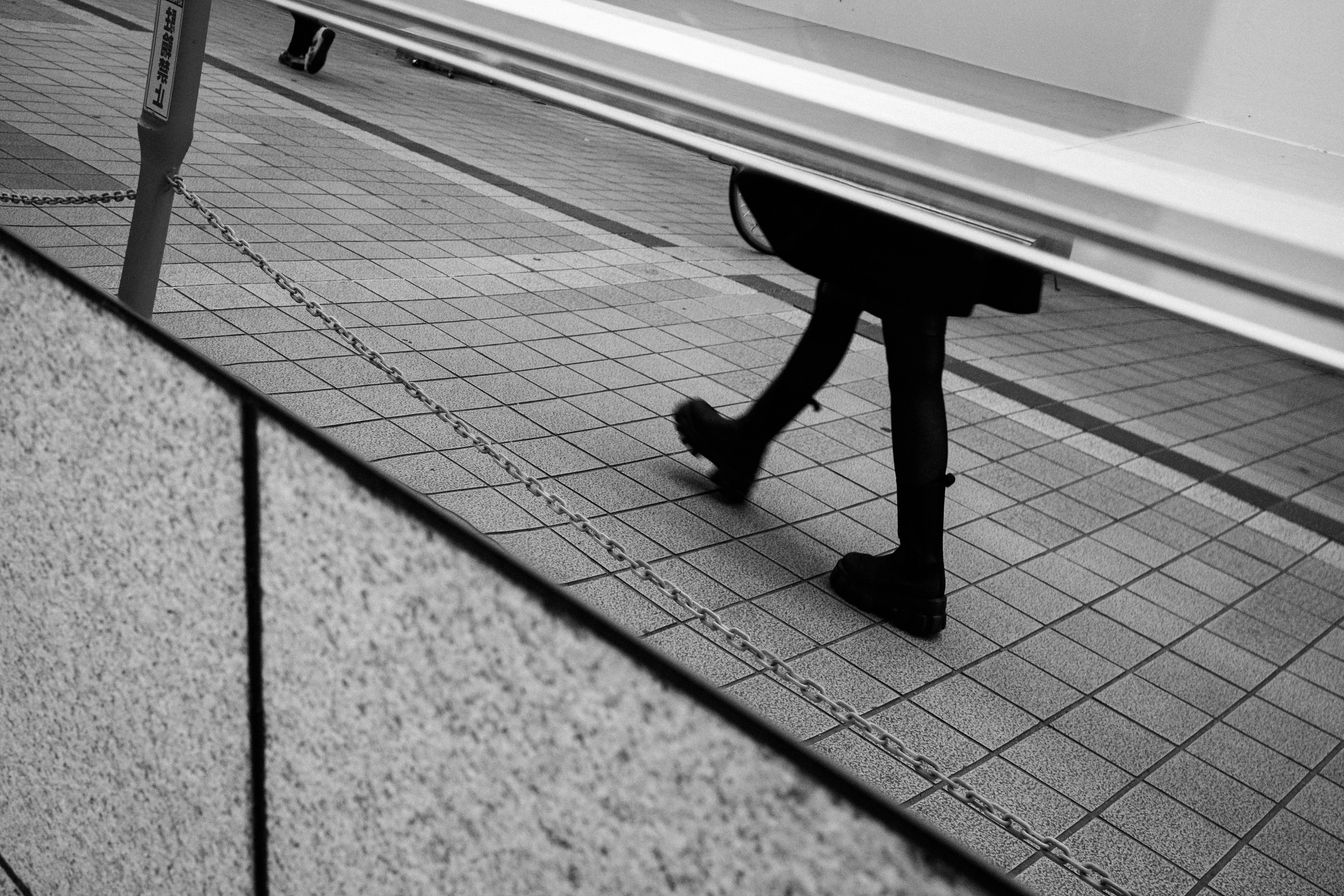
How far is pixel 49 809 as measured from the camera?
1582 millimetres

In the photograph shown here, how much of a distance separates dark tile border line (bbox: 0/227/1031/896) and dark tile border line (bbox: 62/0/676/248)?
6.10 meters

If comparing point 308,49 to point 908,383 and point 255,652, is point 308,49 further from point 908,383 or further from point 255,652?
point 255,652

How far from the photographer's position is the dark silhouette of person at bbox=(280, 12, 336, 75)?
10000 mm

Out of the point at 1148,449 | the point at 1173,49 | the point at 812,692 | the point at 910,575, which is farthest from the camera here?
the point at 1148,449

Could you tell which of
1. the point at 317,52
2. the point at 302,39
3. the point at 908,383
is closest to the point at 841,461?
the point at 908,383

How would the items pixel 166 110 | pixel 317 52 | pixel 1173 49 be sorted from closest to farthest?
1. pixel 1173 49
2. pixel 166 110
3. pixel 317 52

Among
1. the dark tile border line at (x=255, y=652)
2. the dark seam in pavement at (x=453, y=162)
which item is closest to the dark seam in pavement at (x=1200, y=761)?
the dark tile border line at (x=255, y=652)

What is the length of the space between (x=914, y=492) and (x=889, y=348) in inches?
15.2

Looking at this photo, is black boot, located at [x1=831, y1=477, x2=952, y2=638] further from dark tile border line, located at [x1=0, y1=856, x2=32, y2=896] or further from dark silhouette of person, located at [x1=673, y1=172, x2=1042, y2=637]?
dark tile border line, located at [x1=0, y1=856, x2=32, y2=896]

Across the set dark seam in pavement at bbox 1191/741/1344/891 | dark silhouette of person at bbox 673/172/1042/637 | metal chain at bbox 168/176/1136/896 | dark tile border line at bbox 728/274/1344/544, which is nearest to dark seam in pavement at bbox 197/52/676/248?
dark tile border line at bbox 728/274/1344/544

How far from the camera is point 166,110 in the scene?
2.92 meters

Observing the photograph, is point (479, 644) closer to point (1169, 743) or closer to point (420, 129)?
point (1169, 743)

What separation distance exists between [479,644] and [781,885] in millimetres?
301

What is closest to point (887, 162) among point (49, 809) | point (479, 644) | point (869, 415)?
point (479, 644)
